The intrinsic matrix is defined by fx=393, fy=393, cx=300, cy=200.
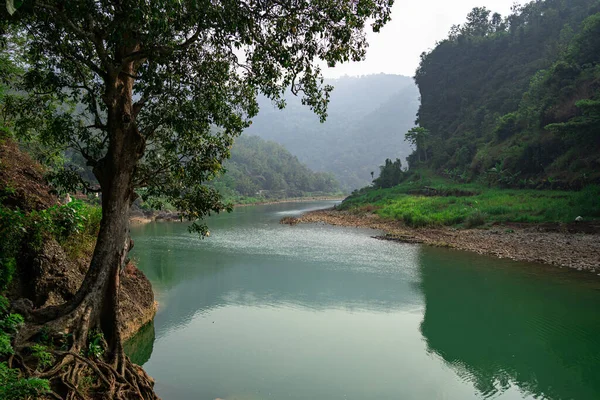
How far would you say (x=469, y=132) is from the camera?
162 ft

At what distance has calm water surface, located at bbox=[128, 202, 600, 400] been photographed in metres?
7.26

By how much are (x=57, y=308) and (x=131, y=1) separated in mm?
4424

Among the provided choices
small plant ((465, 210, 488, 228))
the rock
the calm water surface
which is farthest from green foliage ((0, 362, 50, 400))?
small plant ((465, 210, 488, 228))

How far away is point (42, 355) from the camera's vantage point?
4.80 meters

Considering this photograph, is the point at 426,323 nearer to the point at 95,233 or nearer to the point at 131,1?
the point at 95,233

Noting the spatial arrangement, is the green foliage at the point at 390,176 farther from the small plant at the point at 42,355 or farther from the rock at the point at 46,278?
the small plant at the point at 42,355

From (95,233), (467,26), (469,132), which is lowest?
(95,233)

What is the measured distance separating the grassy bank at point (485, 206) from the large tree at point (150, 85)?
19.2m

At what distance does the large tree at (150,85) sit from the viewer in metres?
5.49

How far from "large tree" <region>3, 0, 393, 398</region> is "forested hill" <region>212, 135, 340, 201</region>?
→ 65.3m

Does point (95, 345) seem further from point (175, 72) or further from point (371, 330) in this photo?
point (371, 330)

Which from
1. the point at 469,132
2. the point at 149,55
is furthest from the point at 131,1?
the point at 469,132

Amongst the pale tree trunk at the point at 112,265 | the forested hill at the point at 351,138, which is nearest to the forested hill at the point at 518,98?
the pale tree trunk at the point at 112,265

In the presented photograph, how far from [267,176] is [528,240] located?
78960 millimetres
